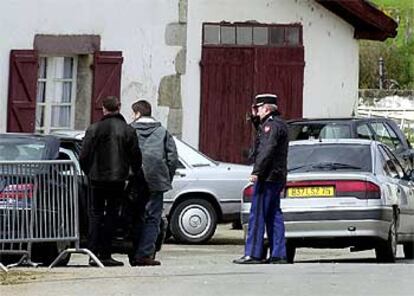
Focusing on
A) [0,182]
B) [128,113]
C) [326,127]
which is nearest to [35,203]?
[0,182]

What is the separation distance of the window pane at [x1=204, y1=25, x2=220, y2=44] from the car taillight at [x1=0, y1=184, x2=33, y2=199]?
36.8ft

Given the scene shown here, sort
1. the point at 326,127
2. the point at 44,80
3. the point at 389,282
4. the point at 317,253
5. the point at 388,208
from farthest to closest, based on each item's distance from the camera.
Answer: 1. the point at 44,80
2. the point at 326,127
3. the point at 317,253
4. the point at 388,208
5. the point at 389,282

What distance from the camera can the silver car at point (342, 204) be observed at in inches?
541

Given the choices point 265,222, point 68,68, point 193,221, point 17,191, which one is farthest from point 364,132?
point 17,191

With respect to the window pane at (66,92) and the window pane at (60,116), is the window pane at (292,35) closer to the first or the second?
the window pane at (66,92)

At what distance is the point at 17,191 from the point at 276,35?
11960 mm

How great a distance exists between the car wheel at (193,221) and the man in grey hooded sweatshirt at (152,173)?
14.9 feet

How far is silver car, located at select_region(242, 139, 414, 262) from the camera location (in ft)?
45.1

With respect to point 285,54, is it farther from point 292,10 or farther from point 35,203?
point 35,203

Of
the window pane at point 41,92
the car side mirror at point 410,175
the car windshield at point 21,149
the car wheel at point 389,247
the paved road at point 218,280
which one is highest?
the window pane at point 41,92

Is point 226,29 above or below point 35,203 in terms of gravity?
above

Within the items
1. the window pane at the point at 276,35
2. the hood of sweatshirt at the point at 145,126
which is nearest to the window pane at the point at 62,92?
the window pane at the point at 276,35

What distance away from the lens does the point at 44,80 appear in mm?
23000

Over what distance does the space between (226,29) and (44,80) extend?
3.54 m
